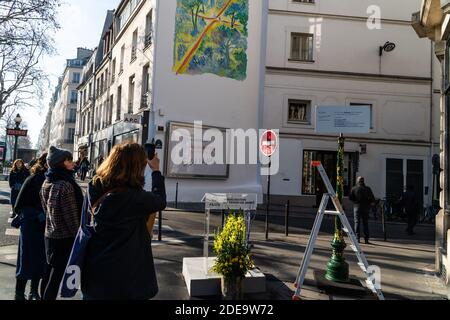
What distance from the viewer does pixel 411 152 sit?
1870cm

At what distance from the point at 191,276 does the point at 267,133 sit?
264 inches

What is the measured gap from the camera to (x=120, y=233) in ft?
8.11

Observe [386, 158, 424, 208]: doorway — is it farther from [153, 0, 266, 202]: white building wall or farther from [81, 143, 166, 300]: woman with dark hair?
[81, 143, 166, 300]: woman with dark hair

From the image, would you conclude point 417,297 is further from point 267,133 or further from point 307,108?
point 307,108

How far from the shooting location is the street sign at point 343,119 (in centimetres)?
556

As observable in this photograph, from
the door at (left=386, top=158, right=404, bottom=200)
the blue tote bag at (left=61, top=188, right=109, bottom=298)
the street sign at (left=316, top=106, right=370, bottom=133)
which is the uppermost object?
the street sign at (left=316, top=106, right=370, bottom=133)

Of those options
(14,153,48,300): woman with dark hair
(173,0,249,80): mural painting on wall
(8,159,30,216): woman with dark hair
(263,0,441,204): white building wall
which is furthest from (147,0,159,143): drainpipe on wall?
(14,153,48,300): woman with dark hair

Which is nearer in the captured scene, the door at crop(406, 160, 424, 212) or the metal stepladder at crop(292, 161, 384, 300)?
the metal stepladder at crop(292, 161, 384, 300)

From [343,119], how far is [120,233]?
4.23 metres

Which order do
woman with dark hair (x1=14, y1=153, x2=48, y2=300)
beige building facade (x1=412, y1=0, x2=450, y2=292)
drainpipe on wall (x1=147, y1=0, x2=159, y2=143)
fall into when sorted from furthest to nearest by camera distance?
drainpipe on wall (x1=147, y1=0, x2=159, y2=143) < beige building facade (x1=412, y1=0, x2=450, y2=292) < woman with dark hair (x1=14, y1=153, x2=48, y2=300)

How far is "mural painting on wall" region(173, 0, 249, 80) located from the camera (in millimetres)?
16812

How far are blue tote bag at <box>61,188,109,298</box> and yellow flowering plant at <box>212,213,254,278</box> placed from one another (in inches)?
93.3

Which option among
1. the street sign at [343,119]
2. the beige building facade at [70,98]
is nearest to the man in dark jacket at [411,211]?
the street sign at [343,119]
